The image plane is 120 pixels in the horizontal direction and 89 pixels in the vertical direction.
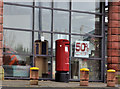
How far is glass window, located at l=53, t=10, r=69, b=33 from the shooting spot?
52.4 ft

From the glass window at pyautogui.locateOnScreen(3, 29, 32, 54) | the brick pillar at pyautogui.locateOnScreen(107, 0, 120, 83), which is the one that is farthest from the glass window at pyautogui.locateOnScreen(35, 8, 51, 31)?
the brick pillar at pyautogui.locateOnScreen(107, 0, 120, 83)

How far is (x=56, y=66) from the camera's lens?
14992 mm

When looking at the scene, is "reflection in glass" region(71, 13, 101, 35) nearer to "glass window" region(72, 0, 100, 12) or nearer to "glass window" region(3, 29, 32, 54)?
"glass window" region(72, 0, 100, 12)

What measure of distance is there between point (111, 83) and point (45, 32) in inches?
179

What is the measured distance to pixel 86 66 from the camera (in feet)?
54.8

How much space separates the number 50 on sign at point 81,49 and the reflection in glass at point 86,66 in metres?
0.29

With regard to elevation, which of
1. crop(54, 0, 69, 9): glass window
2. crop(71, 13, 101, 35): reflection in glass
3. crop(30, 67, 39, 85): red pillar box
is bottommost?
crop(30, 67, 39, 85): red pillar box

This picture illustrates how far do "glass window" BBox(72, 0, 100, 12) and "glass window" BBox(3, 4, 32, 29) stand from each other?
2716 mm

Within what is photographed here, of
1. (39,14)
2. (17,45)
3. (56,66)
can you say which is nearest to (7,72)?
(17,45)

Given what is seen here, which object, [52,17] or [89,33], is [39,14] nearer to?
[52,17]

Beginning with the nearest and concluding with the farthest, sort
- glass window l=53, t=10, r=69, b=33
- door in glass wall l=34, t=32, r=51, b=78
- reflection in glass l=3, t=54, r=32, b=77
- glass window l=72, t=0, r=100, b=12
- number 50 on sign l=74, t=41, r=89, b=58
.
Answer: reflection in glass l=3, t=54, r=32, b=77
door in glass wall l=34, t=32, r=51, b=78
glass window l=53, t=10, r=69, b=33
number 50 on sign l=74, t=41, r=89, b=58
glass window l=72, t=0, r=100, b=12

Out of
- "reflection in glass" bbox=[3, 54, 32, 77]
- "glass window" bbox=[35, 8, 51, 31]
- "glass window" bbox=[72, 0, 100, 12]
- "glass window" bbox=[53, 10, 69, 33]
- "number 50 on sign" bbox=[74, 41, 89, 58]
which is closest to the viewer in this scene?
"reflection in glass" bbox=[3, 54, 32, 77]

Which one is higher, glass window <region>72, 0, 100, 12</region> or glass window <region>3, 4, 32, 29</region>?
glass window <region>72, 0, 100, 12</region>

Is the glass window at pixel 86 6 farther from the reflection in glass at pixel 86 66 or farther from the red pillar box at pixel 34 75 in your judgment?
the red pillar box at pixel 34 75
